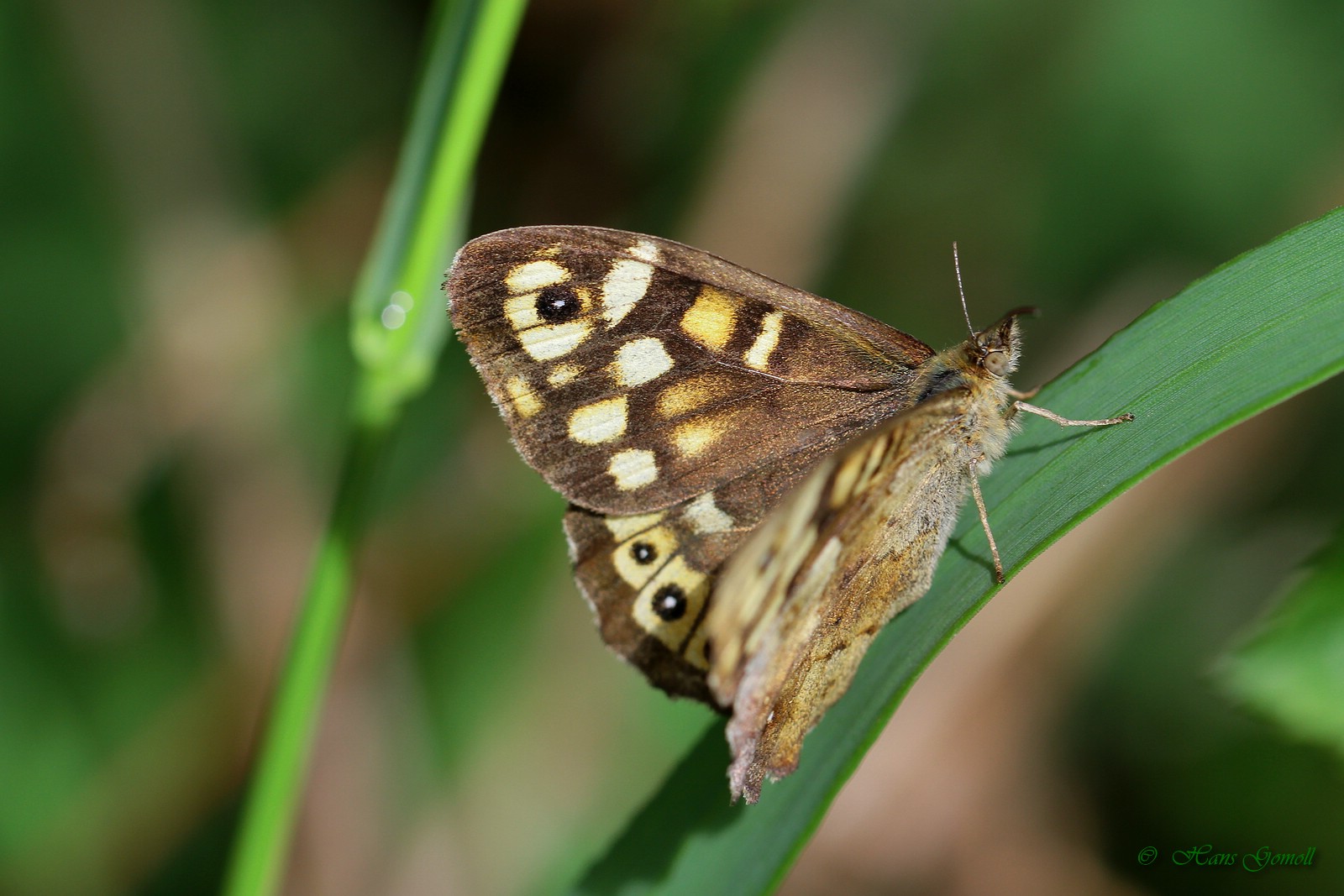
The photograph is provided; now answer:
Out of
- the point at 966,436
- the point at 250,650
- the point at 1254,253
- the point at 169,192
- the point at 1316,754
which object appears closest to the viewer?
the point at 1254,253

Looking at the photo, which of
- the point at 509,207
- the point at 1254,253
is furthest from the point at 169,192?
the point at 1254,253

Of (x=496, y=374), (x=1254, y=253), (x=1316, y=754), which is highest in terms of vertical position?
(x=496, y=374)

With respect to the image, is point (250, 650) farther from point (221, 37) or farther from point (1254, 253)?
point (1254, 253)

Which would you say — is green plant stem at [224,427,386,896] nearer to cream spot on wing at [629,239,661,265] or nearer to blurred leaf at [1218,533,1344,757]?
cream spot on wing at [629,239,661,265]

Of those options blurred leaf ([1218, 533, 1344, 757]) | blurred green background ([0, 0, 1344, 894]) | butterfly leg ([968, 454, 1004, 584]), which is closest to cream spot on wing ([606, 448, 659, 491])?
butterfly leg ([968, 454, 1004, 584])

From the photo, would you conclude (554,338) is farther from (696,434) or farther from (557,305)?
(696,434)

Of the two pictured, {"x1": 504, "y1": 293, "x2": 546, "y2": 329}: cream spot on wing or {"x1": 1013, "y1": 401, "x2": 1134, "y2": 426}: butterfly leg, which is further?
{"x1": 504, "y1": 293, "x2": 546, "y2": 329}: cream spot on wing

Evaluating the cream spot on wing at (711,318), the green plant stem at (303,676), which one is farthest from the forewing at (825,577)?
the green plant stem at (303,676)

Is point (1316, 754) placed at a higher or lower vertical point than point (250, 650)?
lower
